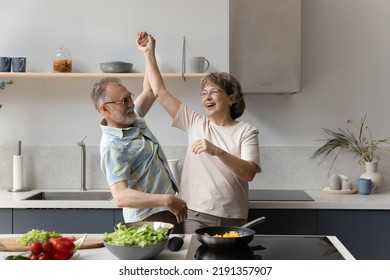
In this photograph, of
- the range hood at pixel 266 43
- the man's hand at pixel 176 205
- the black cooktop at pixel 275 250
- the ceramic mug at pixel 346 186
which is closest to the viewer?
the black cooktop at pixel 275 250

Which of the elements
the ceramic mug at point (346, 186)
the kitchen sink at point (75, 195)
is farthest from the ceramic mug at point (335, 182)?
the kitchen sink at point (75, 195)

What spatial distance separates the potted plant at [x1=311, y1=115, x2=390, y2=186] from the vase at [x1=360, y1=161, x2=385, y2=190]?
0.14 ft

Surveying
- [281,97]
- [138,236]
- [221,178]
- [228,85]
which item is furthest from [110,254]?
[281,97]

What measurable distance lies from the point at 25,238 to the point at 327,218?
185 cm

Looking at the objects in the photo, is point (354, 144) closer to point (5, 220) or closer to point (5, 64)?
point (5, 220)

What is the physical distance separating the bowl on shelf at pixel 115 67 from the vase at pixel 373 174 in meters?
1.75

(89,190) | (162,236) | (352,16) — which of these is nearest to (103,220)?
(89,190)

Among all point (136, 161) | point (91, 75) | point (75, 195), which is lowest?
point (75, 195)

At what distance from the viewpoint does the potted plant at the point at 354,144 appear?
12.1 feet

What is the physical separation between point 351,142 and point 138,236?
90.9 inches

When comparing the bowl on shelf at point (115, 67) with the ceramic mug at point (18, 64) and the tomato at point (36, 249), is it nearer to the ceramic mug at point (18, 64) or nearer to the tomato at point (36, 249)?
the ceramic mug at point (18, 64)

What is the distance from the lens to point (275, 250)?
6.63ft

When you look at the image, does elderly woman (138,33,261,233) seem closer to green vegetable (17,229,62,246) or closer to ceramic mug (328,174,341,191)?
green vegetable (17,229,62,246)

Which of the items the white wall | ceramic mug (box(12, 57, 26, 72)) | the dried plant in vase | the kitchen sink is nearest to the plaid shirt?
the kitchen sink
